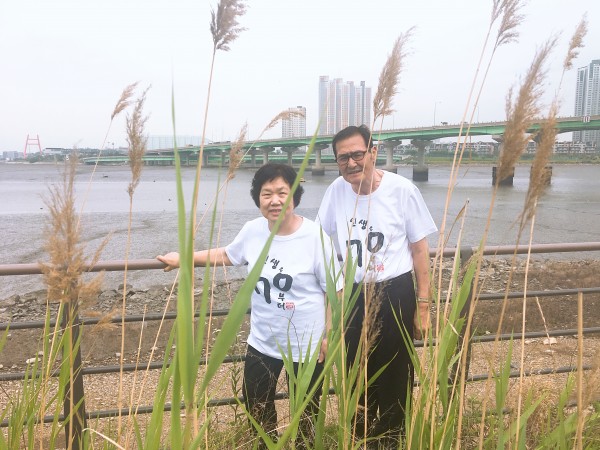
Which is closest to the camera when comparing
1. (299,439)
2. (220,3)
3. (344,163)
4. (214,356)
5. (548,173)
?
(214,356)

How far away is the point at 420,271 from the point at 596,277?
807cm

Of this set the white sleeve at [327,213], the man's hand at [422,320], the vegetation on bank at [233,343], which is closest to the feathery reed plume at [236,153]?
the vegetation on bank at [233,343]

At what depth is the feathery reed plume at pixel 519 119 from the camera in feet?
3.72

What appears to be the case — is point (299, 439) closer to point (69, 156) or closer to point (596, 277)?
point (69, 156)

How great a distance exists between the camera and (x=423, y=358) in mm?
1446

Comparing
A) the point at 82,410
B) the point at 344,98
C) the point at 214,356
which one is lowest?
the point at 82,410

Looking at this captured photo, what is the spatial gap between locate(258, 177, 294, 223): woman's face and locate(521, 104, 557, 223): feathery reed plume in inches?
44.1

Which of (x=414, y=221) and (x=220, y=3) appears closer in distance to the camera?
(x=220, y=3)

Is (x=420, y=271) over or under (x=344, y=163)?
under

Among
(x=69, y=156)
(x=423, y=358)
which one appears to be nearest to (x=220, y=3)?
(x=69, y=156)

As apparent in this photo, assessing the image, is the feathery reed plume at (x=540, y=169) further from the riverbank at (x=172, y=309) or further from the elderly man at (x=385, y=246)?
the riverbank at (x=172, y=309)

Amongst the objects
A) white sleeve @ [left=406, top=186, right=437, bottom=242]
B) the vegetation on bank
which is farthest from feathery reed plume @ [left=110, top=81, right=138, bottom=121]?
white sleeve @ [left=406, top=186, right=437, bottom=242]

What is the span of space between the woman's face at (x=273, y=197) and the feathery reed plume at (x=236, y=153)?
0.56m

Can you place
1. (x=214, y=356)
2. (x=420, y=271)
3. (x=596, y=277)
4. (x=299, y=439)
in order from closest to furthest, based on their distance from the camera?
(x=214, y=356) → (x=299, y=439) → (x=420, y=271) → (x=596, y=277)
